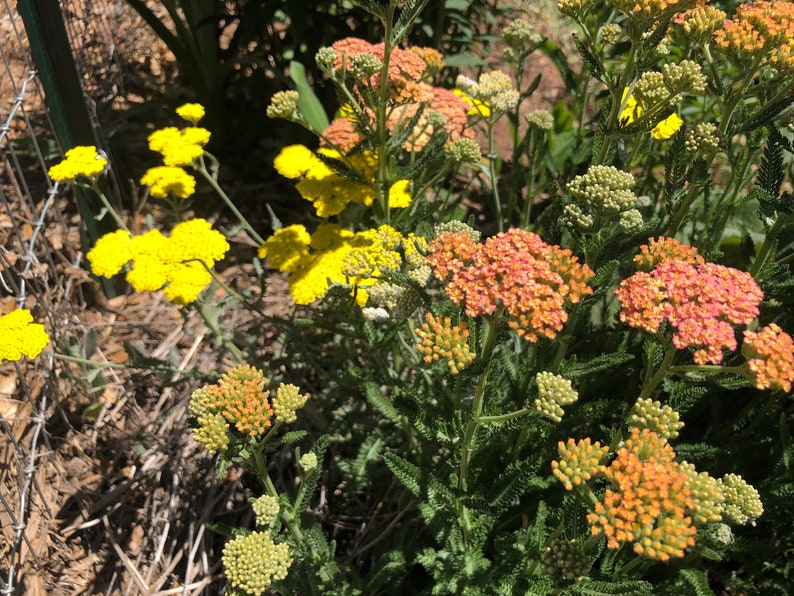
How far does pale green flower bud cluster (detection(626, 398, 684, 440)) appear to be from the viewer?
174 cm

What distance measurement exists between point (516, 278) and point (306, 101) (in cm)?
247

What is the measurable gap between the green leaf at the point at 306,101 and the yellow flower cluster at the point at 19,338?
1.97m

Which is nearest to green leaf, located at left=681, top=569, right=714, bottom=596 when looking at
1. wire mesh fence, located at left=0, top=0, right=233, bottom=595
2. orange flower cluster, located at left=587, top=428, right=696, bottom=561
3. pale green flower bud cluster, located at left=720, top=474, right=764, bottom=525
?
pale green flower bud cluster, located at left=720, top=474, right=764, bottom=525

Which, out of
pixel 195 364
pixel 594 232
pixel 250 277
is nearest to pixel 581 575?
pixel 594 232

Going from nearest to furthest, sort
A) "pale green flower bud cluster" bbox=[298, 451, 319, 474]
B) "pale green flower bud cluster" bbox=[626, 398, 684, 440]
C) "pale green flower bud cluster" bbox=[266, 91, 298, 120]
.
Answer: "pale green flower bud cluster" bbox=[626, 398, 684, 440] < "pale green flower bud cluster" bbox=[298, 451, 319, 474] < "pale green flower bud cluster" bbox=[266, 91, 298, 120]

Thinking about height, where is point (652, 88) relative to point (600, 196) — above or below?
above

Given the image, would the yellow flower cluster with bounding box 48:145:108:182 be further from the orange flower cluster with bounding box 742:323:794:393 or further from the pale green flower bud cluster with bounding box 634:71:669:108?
the orange flower cluster with bounding box 742:323:794:393

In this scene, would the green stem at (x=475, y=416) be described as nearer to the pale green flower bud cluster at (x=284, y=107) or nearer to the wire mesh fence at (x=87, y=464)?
the pale green flower bud cluster at (x=284, y=107)

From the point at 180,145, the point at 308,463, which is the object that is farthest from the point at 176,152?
the point at 308,463

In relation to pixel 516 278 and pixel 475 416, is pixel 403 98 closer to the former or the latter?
pixel 516 278

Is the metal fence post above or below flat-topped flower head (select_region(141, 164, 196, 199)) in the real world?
above

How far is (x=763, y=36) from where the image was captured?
201 cm

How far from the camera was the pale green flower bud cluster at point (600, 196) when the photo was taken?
192 cm

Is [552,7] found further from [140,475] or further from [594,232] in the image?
[140,475]
